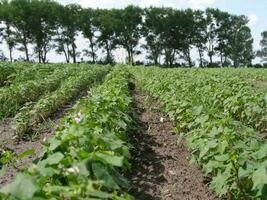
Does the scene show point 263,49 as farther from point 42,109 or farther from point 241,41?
point 42,109

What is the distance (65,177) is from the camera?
2537mm

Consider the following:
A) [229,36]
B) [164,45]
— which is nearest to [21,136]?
[164,45]

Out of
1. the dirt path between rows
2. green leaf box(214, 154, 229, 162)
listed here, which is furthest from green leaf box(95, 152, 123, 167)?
the dirt path between rows

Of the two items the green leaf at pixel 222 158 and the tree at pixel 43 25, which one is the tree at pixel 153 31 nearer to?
the tree at pixel 43 25

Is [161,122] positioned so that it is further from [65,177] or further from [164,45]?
[164,45]

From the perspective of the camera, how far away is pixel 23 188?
1968 millimetres

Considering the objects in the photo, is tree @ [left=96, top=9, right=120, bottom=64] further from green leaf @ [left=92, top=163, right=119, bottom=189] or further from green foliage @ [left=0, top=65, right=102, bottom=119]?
green leaf @ [left=92, top=163, right=119, bottom=189]

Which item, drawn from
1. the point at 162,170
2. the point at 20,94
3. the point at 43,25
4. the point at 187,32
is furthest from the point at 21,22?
the point at 162,170

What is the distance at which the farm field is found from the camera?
7.64 feet

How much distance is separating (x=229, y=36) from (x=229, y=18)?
2640 millimetres

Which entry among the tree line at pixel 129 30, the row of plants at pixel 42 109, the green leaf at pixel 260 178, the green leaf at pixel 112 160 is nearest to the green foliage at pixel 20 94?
the row of plants at pixel 42 109

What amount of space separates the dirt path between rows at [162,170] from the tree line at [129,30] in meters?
51.1

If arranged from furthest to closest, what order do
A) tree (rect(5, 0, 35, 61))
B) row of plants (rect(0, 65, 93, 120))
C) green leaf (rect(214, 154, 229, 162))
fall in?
1. tree (rect(5, 0, 35, 61))
2. row of plants (rect(0, 65, 93, 120))
3. green leaf (rect(214, 154, 229, 162))

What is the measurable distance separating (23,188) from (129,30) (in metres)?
62.5
